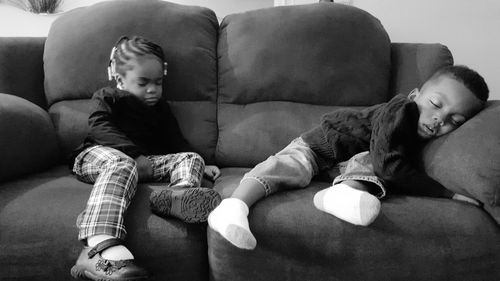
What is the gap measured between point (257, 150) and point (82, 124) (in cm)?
81

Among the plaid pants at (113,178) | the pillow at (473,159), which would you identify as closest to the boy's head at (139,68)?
the plaid pants at (113,178)

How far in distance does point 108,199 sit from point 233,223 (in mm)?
401

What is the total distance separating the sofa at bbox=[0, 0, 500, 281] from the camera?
1120 millimetres

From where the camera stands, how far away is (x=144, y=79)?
1.65 metres

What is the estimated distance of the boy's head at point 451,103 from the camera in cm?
134

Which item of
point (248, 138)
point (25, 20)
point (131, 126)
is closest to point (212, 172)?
point (248, 138)

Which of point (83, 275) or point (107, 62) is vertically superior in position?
point (107, 62)

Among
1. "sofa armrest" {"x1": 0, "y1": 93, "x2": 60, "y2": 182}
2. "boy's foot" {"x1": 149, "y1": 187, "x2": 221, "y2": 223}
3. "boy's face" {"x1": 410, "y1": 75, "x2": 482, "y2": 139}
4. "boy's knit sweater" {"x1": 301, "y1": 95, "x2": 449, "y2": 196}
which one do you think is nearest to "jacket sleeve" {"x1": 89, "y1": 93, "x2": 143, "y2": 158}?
"sofa armrest" {"x1": 0, "y1": 93, "x2": 60, "y2": 182}

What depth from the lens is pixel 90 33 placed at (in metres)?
1.82

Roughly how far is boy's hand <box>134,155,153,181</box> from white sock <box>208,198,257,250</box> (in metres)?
0.45

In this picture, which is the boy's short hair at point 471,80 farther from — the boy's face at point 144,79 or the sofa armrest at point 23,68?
the sofa armrest at point 23,68

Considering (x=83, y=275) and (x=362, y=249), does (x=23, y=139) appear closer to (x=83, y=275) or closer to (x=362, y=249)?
(x=83, y=275)

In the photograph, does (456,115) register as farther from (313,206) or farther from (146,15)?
(146,15)

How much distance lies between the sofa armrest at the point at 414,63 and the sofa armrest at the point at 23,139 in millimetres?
1593
